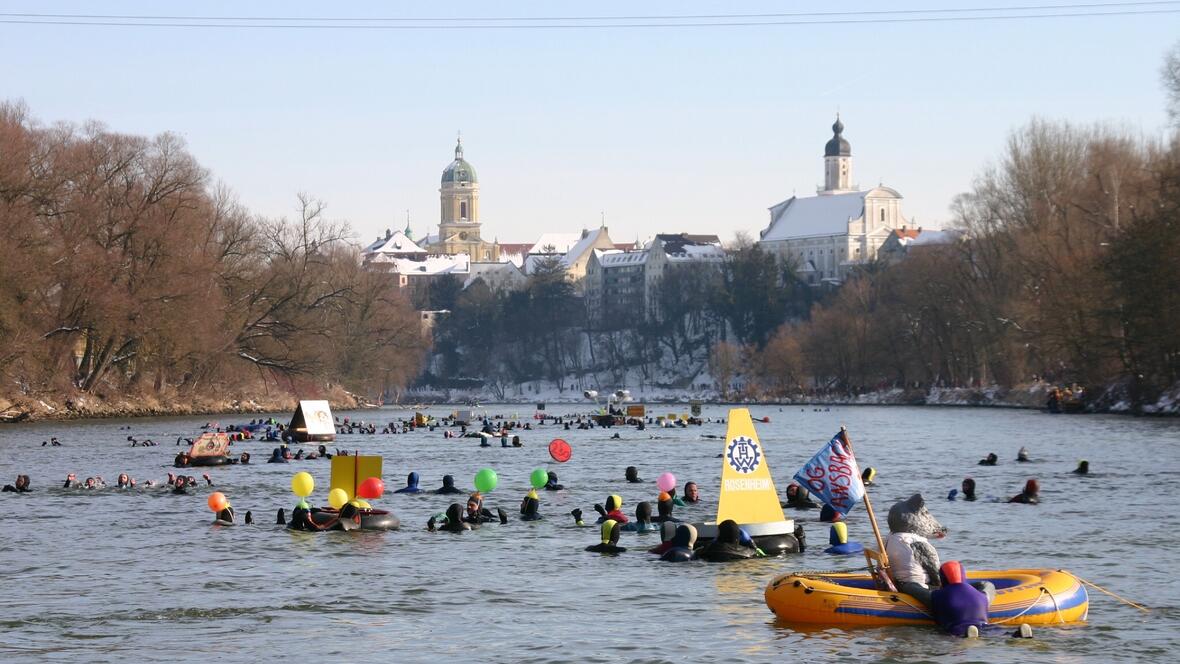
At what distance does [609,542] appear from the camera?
104 feet

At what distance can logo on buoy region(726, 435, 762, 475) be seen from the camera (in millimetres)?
27594

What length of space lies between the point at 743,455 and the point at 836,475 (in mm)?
3253

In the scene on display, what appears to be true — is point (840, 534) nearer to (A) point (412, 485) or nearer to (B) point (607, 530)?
(B) point (607, 530)

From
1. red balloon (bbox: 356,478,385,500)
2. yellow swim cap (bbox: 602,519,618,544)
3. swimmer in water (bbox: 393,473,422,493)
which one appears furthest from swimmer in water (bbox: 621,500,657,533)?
swimmer in water (bbox: 393,473,422,493)

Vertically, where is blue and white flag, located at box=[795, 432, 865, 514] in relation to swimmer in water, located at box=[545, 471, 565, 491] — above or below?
above

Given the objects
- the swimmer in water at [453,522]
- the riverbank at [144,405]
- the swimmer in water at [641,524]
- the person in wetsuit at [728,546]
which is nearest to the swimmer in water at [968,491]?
the swimmer in water at [641,524]

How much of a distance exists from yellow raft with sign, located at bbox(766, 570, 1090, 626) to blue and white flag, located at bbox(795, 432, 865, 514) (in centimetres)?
168

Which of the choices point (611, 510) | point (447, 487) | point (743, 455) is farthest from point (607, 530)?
point (447, 487)

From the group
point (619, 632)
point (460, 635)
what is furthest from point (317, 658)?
point (619, 632)

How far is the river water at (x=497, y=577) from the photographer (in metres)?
22.2

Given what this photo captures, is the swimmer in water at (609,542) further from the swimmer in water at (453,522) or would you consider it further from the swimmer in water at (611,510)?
the swimmer in water at (453,522)

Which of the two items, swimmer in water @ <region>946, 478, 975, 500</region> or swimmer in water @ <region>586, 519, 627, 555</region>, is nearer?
swimmer in water @ <region>586, 519, 627, 555</region>

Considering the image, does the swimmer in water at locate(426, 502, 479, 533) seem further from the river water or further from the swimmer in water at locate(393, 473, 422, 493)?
the swimmer in water at locate(393, 473, 422, 493)

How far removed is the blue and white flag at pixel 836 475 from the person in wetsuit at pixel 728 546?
3.88 metres
